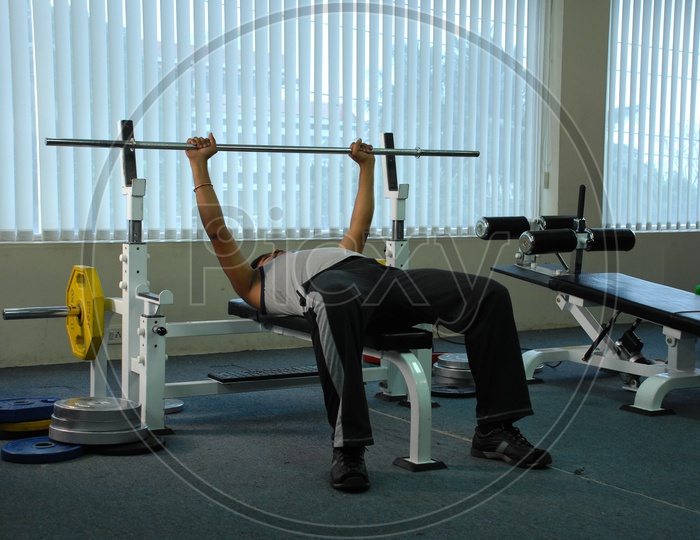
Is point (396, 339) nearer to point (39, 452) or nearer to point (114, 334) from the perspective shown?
point (39, 452)

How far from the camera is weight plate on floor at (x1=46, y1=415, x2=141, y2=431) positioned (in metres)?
2.14

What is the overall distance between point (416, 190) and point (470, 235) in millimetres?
435

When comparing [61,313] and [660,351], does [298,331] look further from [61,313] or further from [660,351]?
[660,351]

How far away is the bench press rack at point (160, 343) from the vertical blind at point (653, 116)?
9.28 ft

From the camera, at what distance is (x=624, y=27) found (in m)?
4.82

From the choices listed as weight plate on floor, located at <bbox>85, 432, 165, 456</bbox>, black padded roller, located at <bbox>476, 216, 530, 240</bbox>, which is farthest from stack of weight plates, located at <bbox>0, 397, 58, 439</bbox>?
black padded roller, located at <bbox>476, 216, 530, 240</bbox>

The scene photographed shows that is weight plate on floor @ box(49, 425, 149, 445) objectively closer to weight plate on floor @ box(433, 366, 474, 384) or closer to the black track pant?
the black track pant

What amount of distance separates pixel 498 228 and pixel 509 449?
1.17m

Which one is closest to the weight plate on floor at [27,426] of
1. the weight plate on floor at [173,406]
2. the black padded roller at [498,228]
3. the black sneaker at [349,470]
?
the weight plate on floor at [173,406]

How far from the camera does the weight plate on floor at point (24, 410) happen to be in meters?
2.27

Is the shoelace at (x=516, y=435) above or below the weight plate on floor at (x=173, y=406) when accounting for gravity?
above

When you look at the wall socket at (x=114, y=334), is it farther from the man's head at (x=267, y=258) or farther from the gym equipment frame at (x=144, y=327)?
the man's head at (x=267, y=258)

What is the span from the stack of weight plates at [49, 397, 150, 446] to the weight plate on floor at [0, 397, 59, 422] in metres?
0.14

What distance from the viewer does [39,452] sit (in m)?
2.07
